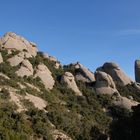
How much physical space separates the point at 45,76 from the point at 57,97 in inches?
275

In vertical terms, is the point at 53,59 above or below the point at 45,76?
above

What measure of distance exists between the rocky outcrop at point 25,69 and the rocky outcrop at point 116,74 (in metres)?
28.9

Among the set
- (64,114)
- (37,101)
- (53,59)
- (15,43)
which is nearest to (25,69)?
(37,101)

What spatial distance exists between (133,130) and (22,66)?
44.8 meters

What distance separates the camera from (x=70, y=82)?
10681 cm

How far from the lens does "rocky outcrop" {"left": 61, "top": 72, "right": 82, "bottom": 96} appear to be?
10586 cm

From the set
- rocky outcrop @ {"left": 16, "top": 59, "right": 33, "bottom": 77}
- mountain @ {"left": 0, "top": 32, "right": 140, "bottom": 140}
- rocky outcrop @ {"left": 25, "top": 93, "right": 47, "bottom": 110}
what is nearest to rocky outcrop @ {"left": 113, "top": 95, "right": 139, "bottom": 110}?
mountain @ {"left": 0, "top": 32, "right": 140, "bottom": 140}

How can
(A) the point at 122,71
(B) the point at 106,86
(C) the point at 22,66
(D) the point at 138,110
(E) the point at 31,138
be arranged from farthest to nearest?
(A) the point at 122,71
(B) the point at 106,86
(C) the point at 22,66
(E) the point at 31,138
(D) the point at 138,110

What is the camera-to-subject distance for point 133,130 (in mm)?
61281

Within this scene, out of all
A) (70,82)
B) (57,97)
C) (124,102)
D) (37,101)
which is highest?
(70,82)

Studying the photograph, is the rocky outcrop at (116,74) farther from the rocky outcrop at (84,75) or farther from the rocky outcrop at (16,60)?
the rocky outcrop at (16,60)

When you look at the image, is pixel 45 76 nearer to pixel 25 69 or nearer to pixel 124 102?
pixel 25 69

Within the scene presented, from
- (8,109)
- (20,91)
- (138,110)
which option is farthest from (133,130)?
(20,91)

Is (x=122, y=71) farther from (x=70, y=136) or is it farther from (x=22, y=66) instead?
(x=70, y=136)
